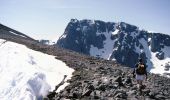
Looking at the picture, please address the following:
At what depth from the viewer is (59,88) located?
1073 inches

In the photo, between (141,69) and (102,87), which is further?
(141,69)

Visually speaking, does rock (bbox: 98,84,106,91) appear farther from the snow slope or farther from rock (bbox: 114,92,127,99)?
the snow slope

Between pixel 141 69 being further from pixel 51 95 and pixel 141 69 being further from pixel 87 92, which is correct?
pixel 51 95

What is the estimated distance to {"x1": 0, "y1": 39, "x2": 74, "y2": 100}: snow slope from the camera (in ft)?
84.2

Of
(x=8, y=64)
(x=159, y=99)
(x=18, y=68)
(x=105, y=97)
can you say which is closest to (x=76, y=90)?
(x=105, y=97)

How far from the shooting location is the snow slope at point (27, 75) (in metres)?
25.7

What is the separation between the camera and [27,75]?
28.5 m

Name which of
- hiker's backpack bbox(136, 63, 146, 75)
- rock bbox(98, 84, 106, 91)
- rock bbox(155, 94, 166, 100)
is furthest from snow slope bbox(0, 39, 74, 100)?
rock bbox(155, 94, 166, 100)

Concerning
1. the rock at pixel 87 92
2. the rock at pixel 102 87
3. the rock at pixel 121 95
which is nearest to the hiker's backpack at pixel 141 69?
the rock at pixel 102 87

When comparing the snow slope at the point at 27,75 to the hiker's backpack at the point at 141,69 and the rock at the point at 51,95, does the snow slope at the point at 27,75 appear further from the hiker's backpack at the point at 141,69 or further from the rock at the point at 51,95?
the hiker's backpack at the point at 141,69

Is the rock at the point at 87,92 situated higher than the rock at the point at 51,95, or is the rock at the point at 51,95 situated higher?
the rock at the point at 87,92

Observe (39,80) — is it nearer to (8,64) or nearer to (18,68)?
(18,68)

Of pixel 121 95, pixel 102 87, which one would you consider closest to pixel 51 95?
pixel 102 87

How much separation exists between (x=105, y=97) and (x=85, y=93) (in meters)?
1.84
